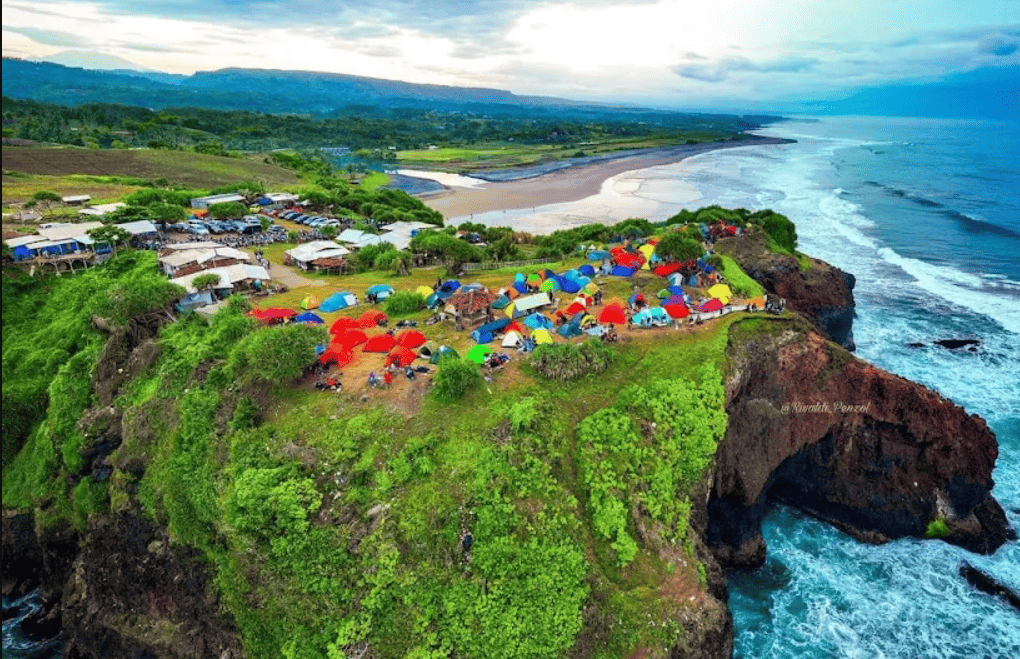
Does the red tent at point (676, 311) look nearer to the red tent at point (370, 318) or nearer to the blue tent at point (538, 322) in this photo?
the blue tent at point (538, 322)

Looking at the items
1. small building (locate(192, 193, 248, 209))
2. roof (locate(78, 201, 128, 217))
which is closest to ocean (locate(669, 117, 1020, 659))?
small building (locate(192, 193, 248, 209))

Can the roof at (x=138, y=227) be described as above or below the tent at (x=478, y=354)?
above

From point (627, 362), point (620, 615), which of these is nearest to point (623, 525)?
point (620, 615)

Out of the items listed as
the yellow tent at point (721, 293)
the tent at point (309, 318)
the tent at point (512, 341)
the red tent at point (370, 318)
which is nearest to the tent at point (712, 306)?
the yellow tent at point (721, 293)

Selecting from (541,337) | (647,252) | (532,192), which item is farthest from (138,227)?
(532,192)

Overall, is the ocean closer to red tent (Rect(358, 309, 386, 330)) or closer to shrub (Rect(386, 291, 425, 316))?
A: shrub (Rect(386, 291, 425, 316))

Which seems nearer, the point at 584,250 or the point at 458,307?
the point at 458,307

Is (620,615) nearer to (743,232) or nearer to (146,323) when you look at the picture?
(146,323)
